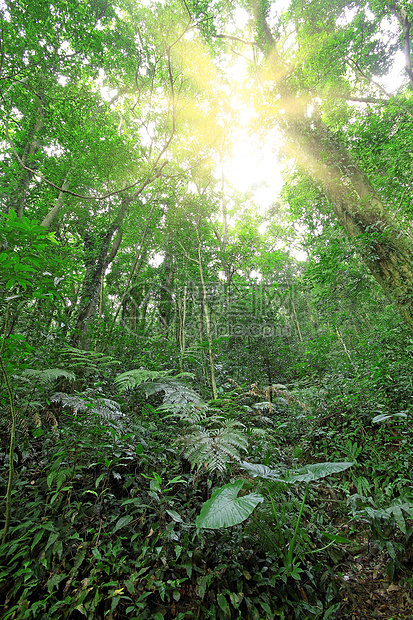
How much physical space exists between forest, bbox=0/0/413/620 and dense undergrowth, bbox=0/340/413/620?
0.05 ft

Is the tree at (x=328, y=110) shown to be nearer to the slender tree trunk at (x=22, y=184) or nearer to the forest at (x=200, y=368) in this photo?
the forest at (x=200, y=368)

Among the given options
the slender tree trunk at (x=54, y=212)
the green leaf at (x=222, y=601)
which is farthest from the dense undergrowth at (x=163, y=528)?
the slender tree trunk at (x=54, y=212)

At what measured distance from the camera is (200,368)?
4.96 m

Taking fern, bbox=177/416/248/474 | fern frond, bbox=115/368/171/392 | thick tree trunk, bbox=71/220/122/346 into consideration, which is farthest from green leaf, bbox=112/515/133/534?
thick tree trunk, bbox=71/220/122/346

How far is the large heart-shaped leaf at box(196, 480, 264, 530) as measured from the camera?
1.46m

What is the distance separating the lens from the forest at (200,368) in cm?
164

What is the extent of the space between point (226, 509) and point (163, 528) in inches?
25.0

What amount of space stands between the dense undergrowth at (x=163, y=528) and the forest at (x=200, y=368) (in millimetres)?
16

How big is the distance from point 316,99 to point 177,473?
898 centimetres

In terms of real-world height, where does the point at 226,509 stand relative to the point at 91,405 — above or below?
below

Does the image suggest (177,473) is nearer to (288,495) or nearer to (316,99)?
(288,495)

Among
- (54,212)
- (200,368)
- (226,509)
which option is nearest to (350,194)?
(200,368)

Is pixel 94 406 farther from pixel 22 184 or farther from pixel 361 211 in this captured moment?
pixel 22 184

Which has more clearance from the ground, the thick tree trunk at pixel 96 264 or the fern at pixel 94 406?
the thick tree trunk at pixel 96 264
